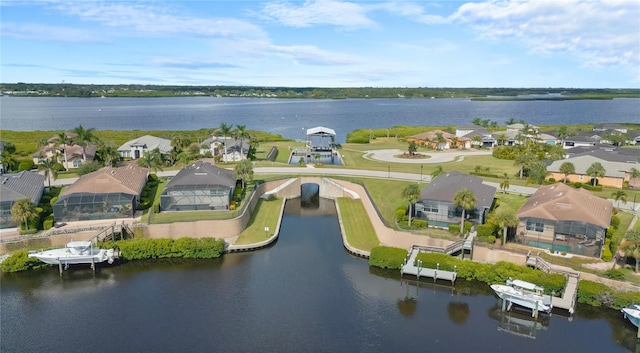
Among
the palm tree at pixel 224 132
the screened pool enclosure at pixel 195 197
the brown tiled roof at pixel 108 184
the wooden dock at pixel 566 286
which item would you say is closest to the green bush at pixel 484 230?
the wooden dock at pixel 566 286

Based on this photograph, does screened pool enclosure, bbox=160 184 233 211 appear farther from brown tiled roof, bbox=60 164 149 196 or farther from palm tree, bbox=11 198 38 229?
palm tree, bbox=11 198 38 229

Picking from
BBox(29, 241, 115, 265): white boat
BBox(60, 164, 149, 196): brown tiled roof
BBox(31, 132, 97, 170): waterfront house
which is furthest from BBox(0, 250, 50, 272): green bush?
BBox(31, 132, 97, 170): waterfront house

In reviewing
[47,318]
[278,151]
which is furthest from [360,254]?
[278,151]

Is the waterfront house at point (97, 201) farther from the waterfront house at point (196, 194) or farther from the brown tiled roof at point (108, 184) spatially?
the waterfront house at point (196, 194)

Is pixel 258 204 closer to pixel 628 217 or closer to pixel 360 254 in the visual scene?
pixel 360 254

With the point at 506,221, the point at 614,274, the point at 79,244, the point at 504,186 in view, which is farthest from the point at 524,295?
the point at 79,244

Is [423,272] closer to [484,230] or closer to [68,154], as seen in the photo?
[484,230]
